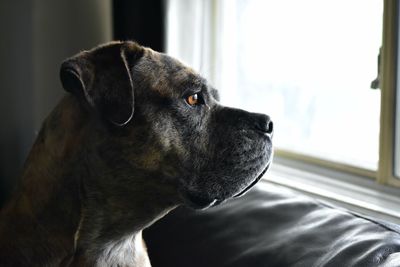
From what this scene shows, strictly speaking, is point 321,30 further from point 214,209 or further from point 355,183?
point 214,209

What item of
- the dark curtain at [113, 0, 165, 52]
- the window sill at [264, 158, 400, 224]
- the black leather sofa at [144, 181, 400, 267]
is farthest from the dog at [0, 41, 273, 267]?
the dark curtain at [113, 0, 165, 52]

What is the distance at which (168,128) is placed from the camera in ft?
4.55

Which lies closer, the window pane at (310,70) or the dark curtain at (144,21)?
the window pane at (310,70)

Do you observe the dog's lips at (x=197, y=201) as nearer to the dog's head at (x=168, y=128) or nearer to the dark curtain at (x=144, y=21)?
the dog's head at (x=168, y=128)

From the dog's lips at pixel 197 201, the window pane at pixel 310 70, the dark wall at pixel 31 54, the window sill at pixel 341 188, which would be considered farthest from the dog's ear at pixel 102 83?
the dark wall at pixel 31 54

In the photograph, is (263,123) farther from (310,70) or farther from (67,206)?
(310,70)

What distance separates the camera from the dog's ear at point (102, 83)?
4.21 feet

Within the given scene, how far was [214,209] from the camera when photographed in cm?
170

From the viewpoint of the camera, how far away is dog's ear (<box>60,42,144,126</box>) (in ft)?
4.21

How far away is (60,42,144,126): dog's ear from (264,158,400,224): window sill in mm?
899

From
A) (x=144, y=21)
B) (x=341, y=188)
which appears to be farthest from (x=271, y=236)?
(x=144, y=21)

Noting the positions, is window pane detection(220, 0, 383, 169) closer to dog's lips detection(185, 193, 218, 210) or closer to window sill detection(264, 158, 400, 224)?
window sill detection(264, 158, 400, 224)

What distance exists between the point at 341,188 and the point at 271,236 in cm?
69

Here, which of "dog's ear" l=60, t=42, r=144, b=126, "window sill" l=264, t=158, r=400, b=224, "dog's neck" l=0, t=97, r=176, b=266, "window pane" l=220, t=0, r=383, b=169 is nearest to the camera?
"dog's ear" l=60, t=42, r=144, b=126
